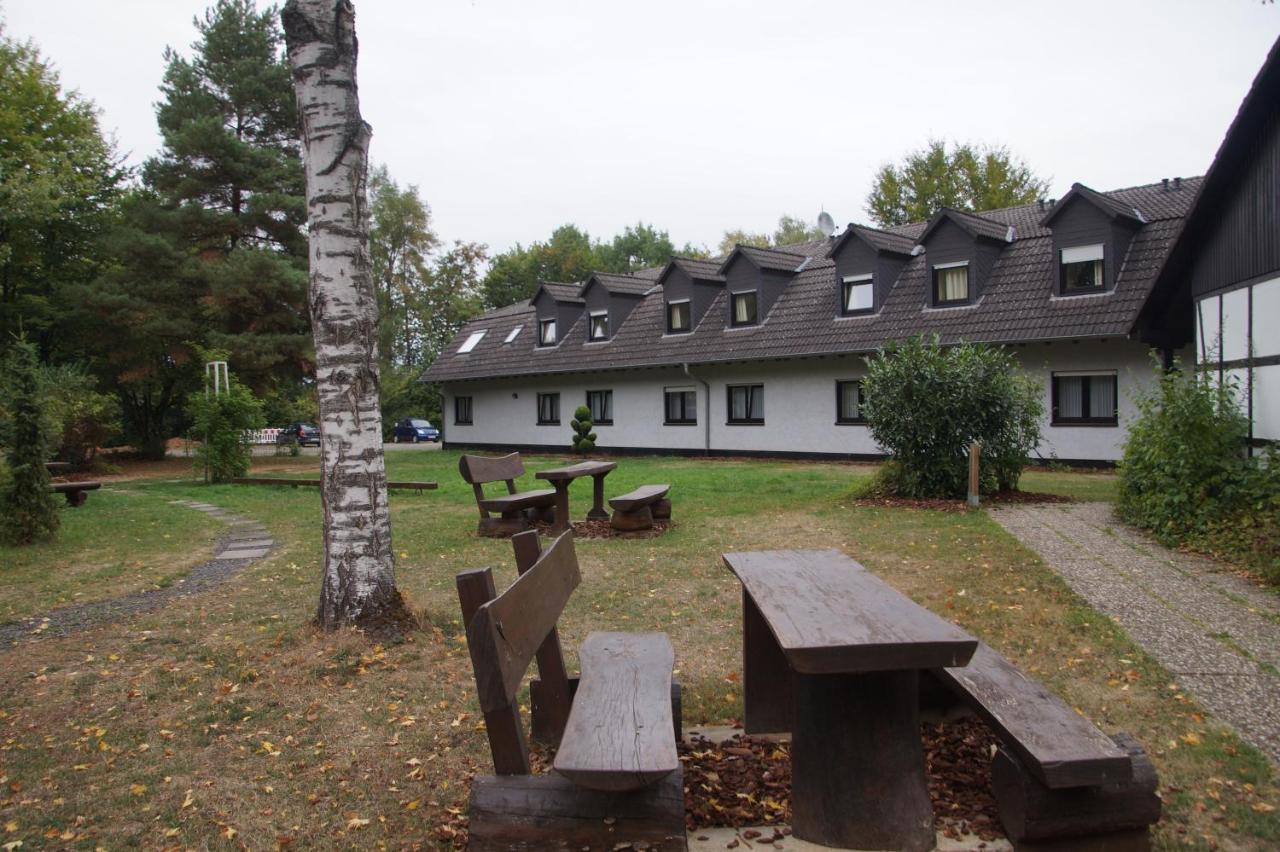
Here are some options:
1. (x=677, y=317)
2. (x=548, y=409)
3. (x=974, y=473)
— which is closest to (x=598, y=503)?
(x=974, y=473)

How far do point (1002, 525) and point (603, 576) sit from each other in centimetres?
537

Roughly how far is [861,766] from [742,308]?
73.4 ft

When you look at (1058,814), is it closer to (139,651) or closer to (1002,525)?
(139,651)

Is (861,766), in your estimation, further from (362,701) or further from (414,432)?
(414,432)

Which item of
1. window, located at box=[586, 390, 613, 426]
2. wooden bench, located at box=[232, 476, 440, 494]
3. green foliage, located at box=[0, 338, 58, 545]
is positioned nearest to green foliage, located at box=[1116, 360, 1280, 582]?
wooden bench, located at box=[232, 476, 440, 494]

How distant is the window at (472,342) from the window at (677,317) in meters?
10.3

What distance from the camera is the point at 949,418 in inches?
508

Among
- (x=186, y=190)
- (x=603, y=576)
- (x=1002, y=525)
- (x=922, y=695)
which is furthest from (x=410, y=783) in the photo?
(x=186, y=190)

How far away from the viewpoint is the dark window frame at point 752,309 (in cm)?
2450

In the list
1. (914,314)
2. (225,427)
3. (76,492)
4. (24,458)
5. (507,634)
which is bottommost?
(76,492)

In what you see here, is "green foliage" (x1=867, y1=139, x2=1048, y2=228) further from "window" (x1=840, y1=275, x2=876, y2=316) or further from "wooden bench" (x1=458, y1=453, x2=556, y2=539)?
"wooden bench" (x1=458, y1=453, x2=556, y2=539)

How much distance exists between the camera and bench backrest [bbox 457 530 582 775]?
2615 millimetres

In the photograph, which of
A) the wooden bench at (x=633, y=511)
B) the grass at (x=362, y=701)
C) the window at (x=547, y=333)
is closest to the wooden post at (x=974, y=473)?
the grass at (x=362, y=701)

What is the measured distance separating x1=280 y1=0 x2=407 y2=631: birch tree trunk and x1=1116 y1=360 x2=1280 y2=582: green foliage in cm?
788
